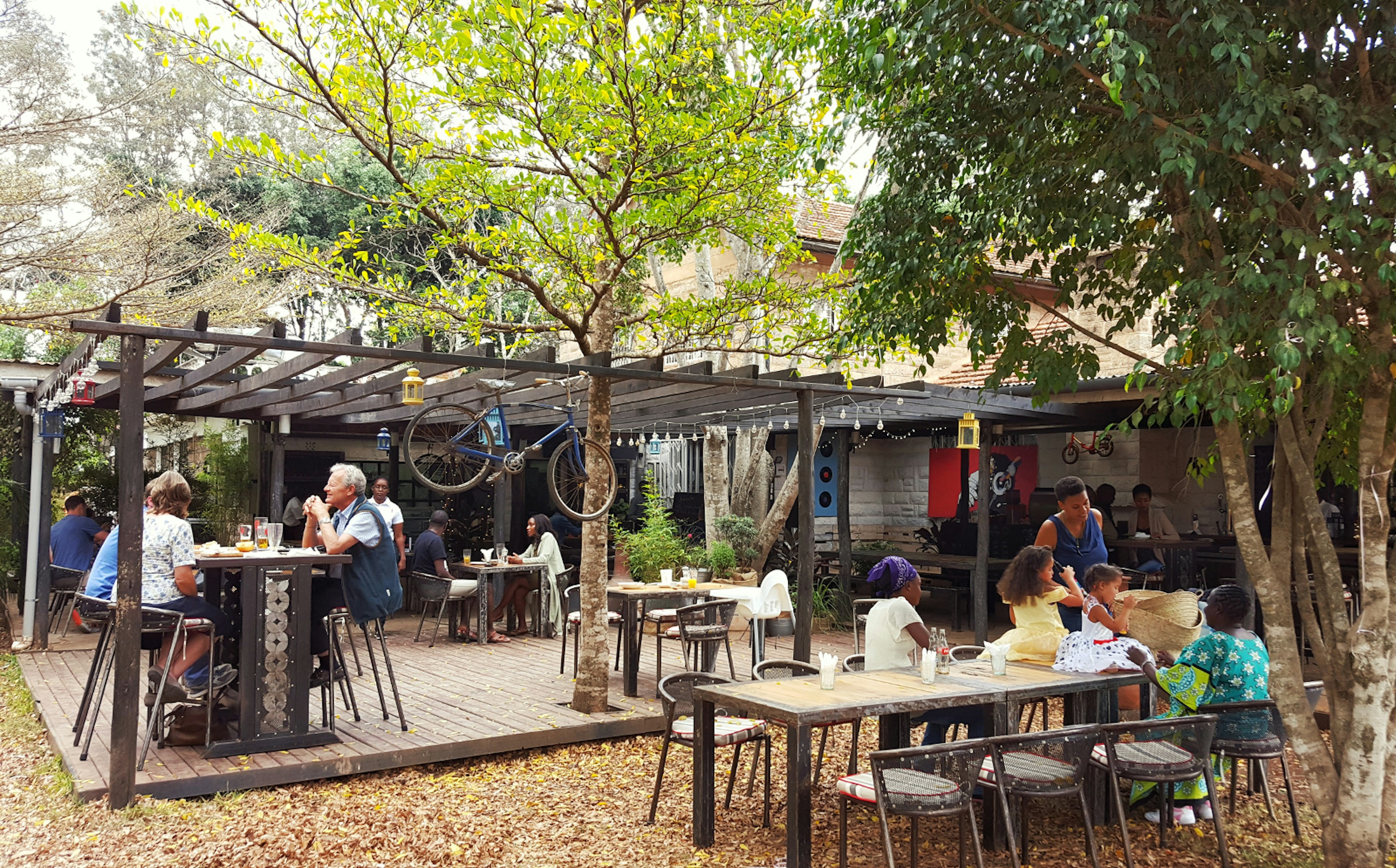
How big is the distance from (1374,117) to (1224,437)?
135 cm

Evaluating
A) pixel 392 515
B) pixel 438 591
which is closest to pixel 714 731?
pixel 392 515

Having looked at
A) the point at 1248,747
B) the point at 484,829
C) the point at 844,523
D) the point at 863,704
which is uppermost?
the point at 844,523

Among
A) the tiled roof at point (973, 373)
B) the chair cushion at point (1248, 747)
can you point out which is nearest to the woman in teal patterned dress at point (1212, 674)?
the chair cushion at point (1248, 747)

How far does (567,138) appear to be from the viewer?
6004 mm

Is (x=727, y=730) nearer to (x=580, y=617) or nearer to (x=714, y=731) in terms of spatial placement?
(x=714, y=731)

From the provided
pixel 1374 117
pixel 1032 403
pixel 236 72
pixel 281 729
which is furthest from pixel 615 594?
pixel 1374 117

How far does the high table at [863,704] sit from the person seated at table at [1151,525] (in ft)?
18.8

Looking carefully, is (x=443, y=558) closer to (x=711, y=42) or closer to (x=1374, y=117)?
(x=711, y=42)

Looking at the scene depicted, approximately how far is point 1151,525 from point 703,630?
5.81 meters

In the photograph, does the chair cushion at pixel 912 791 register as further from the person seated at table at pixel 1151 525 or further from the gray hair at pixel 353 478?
the person seated at table at pixel 1151 525

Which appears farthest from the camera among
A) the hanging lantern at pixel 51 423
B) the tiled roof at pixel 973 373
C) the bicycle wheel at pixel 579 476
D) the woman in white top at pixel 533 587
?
the tiled roof at pixel 973 373

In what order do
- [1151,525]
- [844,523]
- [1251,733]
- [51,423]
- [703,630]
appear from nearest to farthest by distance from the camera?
[1251,733]
[703,630]
[51,423]
[1151,525]
[844,523]

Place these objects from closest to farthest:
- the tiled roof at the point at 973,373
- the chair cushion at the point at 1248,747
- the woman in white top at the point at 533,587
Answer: the chair cushion at the point at 1248,747 < the woman in white top at the point at 533,587 < the tiled roof at the point at 973,373

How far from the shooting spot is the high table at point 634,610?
7531mm
